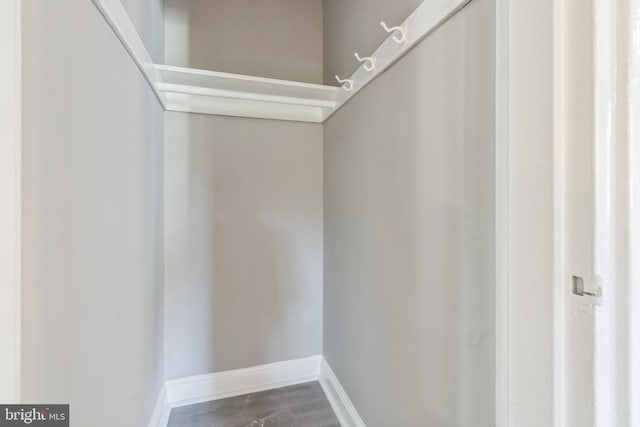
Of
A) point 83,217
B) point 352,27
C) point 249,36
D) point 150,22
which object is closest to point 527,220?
point 83,217

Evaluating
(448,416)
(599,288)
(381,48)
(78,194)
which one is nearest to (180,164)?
(78,194)

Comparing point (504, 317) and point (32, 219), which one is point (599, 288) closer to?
point (504, 317)

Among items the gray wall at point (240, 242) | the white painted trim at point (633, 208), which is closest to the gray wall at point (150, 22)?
the gray wall at point (240, 242)

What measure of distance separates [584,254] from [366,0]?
1393 mm

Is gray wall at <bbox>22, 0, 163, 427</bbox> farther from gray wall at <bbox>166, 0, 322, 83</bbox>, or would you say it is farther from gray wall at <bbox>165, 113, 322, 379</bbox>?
gray wall at <bbox>166, 0, 322, 83</bbox>

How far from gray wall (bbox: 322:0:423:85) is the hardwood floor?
1883mm

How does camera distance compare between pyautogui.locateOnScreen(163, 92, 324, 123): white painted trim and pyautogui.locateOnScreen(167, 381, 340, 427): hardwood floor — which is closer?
pyautogui.locateOnScreen(167, 381, 340, 427): hardwood floor

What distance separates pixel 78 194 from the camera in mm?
674

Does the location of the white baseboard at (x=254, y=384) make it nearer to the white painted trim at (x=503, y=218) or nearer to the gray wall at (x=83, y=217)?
the gray wall at (x=83, y=217)

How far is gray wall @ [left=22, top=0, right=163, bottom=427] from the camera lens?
51cm

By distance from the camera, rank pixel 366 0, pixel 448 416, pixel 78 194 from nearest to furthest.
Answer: pixel 78 194 < pixel 448 416 < pixel 366 0
